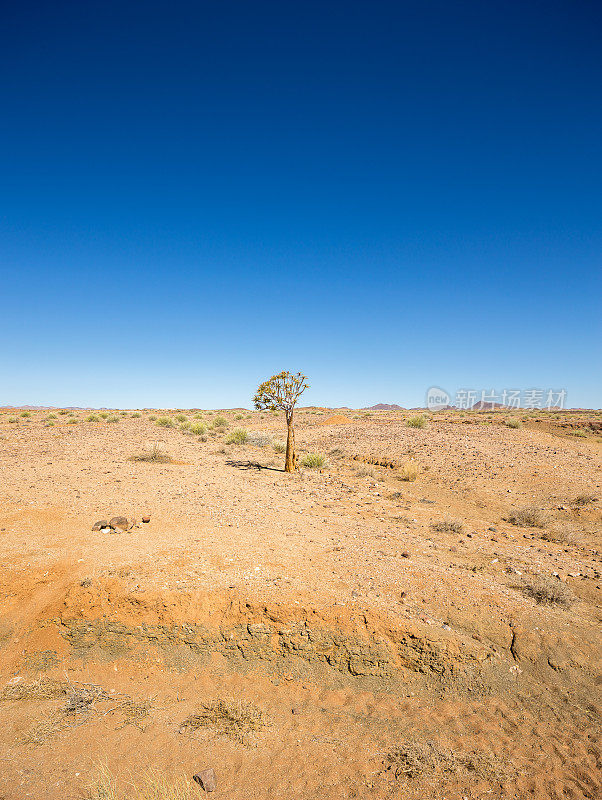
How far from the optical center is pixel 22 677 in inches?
192

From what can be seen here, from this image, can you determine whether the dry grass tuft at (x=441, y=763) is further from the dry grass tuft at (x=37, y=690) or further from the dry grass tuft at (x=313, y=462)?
the dry grass tuft at (x=313, y=462)

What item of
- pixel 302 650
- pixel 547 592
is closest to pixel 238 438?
pixel 302 650

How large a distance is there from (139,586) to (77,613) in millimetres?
848

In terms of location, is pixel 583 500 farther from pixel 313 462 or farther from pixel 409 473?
pixel 313 462

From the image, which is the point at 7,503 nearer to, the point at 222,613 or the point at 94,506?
the point at 94,506

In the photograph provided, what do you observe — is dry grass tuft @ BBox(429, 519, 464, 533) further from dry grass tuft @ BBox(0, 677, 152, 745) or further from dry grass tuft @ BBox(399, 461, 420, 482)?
dry grass tuft @ BBox(0, 677, 152, 745)

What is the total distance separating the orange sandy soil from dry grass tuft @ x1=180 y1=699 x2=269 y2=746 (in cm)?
7

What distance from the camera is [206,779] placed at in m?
3.63

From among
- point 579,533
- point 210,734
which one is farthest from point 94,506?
point 579,533

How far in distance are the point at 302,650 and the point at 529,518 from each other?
7.10m

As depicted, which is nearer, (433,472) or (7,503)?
(7,503)

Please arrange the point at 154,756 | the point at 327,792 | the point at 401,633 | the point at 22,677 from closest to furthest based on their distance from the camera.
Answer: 1. the point at 327,792
2. the point at 154,756
3. the point at 22,677
4. the point at 401,633

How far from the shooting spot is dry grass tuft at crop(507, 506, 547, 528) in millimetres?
9570

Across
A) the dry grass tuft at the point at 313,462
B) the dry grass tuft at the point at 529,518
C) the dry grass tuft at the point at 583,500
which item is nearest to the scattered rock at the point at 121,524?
the dry grass tuft at the point at 313,462
